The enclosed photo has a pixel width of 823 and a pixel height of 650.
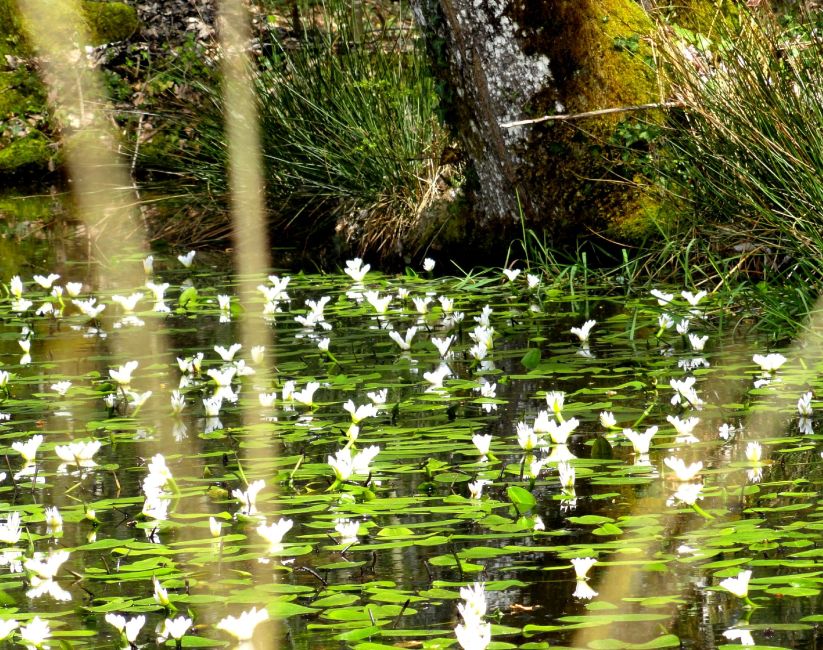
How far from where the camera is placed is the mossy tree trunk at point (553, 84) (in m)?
5.91

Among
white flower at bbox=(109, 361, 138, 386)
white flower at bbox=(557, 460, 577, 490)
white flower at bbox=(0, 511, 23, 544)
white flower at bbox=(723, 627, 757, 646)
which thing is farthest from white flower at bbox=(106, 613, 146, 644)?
white flower at bbox=(109, 361, 138, 386)

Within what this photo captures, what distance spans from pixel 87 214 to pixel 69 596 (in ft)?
25.6

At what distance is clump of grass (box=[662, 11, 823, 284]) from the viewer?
4348mm

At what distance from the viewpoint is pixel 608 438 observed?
11.0 feet

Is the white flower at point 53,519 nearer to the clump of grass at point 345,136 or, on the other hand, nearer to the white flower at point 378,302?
the white flower at point 378,302

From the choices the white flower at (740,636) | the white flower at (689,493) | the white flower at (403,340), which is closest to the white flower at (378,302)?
the white flower at (403,340)

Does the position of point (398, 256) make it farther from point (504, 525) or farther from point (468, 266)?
point (504, 525)

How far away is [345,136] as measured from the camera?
24.7 feet

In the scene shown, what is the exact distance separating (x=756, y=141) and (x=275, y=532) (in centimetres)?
260

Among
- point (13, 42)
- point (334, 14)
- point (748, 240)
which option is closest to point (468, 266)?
point (748, 240)

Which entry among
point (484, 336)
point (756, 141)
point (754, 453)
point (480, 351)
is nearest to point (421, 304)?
point (484, 336)

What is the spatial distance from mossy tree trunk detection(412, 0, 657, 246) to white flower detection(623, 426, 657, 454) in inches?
109

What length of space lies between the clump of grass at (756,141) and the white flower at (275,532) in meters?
2.38

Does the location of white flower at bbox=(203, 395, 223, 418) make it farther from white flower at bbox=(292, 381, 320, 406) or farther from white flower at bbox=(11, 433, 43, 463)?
white flower at bbox=(11, 433, 43, 463)
